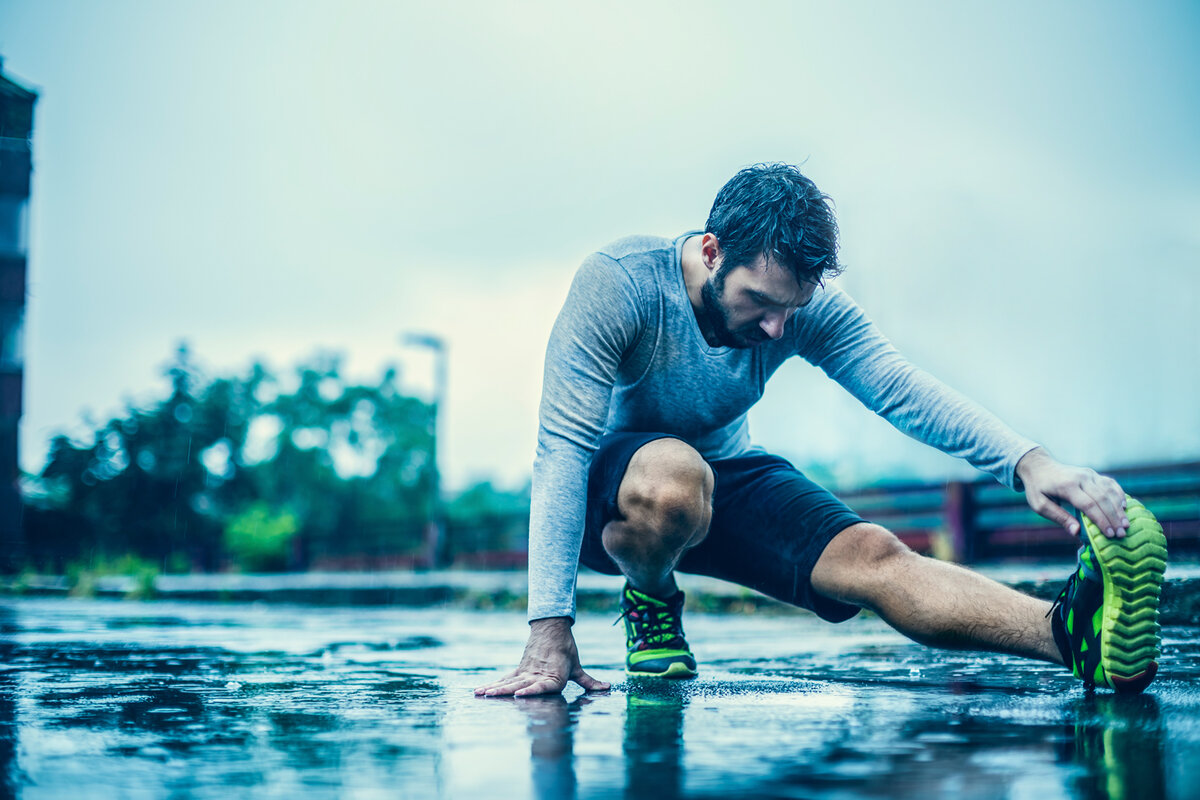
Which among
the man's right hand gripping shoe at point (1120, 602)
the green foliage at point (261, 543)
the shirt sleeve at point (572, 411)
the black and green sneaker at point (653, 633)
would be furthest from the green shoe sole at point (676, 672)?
the green foliage at point (261, 543)

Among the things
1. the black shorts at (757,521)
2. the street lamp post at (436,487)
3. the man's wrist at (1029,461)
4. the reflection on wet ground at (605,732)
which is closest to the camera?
the reflection on wet ground at (605,732)

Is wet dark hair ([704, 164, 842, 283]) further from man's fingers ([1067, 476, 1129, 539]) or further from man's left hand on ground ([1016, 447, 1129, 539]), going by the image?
man's fingers ([1067, 476, 1129, 539])

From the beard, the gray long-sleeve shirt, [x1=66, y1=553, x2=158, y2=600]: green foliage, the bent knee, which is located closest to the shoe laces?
the bent knee

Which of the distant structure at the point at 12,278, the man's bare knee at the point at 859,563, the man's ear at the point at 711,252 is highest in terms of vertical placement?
the distant structure at the point at 12,278

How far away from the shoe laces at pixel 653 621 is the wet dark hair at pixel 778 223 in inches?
36.3

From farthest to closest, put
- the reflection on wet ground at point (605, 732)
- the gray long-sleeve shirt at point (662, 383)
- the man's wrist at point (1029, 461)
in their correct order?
the gray long-sleeve shirt at point (662, 383)
the man's wrist at point (1029, 461)
the reflection on wet ground at point (605, 732)

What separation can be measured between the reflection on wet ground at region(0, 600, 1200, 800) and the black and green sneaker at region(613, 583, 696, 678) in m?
0.11

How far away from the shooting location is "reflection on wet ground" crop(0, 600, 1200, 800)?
4.29 ft

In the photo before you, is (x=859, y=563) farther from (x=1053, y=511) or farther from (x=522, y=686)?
(x=522, y=686)

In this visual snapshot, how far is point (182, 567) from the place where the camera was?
962 inches

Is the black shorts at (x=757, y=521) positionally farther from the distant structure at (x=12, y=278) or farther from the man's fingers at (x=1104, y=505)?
the distant structure at (x=12, y=278)

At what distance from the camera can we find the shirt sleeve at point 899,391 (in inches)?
96.4

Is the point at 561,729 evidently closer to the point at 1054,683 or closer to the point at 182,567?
the point at 1054,683

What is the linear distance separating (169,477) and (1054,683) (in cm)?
3275
